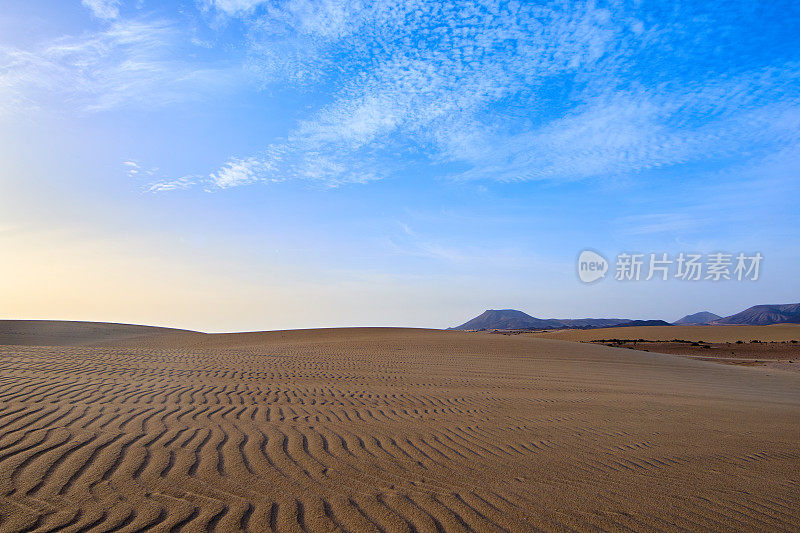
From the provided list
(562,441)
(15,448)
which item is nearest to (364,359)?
(562,441)

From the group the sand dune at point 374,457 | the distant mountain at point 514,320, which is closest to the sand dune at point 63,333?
the sand dune at point 374,457

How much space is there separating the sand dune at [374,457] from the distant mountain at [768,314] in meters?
149

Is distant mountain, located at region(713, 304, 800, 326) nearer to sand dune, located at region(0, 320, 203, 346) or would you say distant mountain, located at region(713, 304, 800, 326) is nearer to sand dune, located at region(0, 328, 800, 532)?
sand dune, located at region(0, 320, 203, 346)

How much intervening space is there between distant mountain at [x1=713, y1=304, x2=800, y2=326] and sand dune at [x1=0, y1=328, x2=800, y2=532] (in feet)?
488

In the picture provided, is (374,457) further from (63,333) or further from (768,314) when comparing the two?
(768,314)

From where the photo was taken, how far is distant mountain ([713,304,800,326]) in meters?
132

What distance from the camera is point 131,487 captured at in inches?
168

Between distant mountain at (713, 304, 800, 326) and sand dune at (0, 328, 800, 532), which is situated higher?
distant mountain at (713, 304, 800, 326)

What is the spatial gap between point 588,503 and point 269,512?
2741mm

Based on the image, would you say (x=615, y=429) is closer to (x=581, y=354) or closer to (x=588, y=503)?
(x=588, y=503)

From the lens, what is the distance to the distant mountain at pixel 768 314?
432 feet

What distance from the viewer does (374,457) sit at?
5.53 metres

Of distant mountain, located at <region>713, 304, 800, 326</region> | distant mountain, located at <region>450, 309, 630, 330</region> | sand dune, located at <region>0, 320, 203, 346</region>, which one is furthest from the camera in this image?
distant mountain, located at <region>450, 309, 630, 330</region>

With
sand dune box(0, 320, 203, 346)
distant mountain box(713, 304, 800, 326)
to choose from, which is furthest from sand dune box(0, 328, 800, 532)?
distant mountain box(713, 304, 800, 326)
